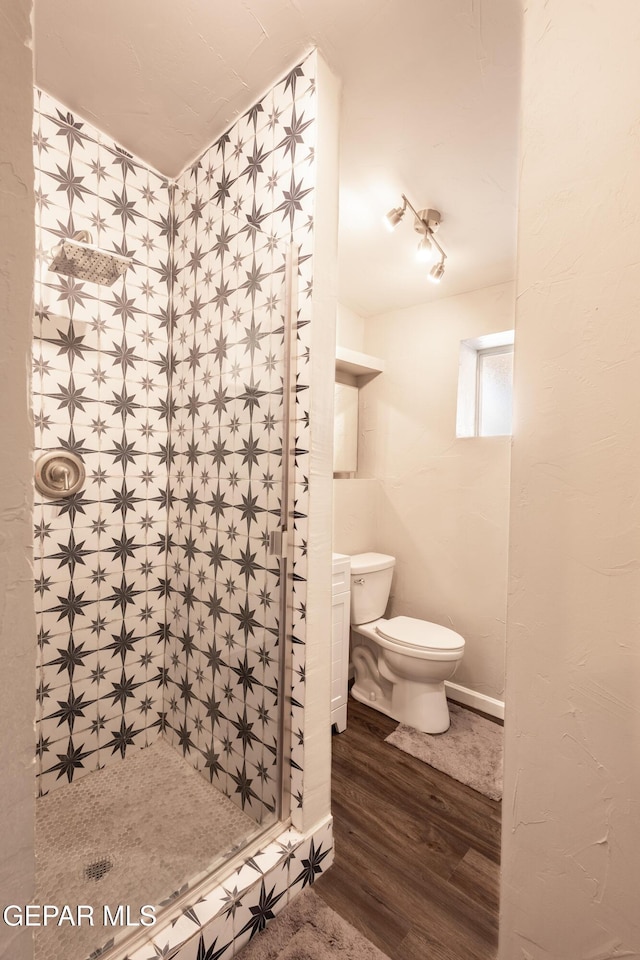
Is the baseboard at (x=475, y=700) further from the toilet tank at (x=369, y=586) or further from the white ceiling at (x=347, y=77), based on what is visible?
the white ceiling at (x=347, y=77)

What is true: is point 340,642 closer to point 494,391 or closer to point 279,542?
point 279,542

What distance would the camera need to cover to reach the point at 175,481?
171 centimetres

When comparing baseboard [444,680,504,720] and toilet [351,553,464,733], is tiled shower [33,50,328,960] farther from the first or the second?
baseboard [444,680,504,720]

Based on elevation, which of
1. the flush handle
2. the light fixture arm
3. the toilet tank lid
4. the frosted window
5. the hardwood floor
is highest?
the light fixture arm

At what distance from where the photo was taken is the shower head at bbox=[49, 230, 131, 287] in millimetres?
1305

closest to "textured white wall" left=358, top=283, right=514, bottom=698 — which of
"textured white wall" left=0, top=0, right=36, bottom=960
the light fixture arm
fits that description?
the light fixture arm

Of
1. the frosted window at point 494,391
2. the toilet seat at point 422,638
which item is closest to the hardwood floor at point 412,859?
the toilet seat at point 422,638

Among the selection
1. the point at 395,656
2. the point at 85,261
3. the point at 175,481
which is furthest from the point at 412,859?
the point at 85,261

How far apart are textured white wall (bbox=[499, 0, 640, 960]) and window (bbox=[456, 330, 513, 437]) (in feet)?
6.39

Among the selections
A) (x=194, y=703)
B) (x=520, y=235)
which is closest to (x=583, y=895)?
(x=520, y=235)

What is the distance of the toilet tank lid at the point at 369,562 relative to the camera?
227 cm

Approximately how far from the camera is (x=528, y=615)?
0.55 meters

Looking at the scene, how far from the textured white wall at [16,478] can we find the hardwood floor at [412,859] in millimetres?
1169

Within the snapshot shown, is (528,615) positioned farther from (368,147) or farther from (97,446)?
(368,147)
